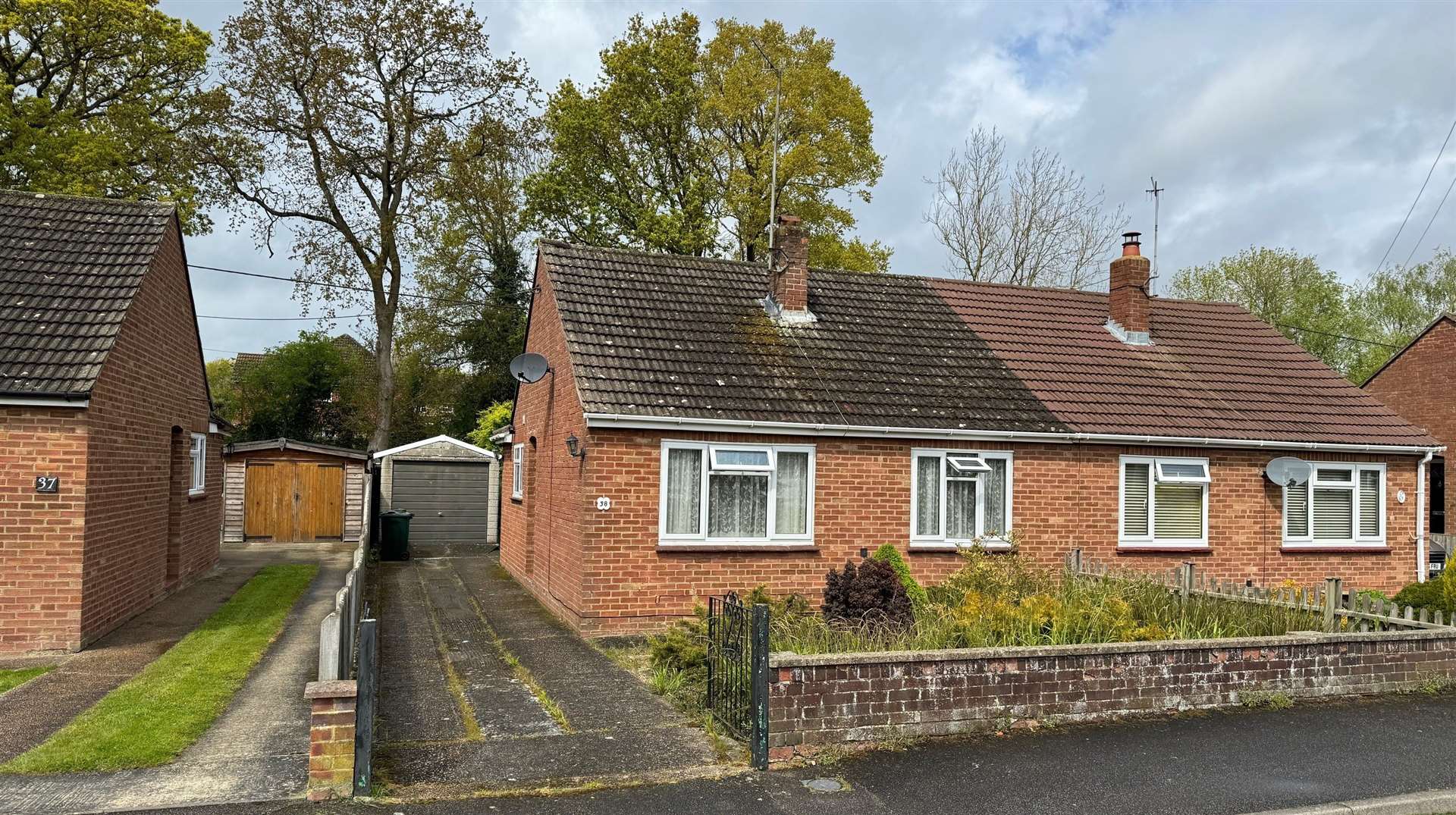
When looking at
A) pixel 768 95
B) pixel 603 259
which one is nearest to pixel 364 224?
pixel 768 95

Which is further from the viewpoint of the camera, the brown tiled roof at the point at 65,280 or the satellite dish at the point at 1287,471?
the satellite dish at the point at 1287,471

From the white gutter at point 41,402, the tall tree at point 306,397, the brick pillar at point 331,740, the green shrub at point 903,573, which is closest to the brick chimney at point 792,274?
the green shrub at point 903,573

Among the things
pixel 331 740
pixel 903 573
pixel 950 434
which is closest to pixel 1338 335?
pixel 950 434

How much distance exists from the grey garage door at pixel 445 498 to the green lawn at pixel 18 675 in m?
15.8

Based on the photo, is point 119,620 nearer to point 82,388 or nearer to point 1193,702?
point 82,388

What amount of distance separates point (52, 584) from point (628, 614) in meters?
6.52

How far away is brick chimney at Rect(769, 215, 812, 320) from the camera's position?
51.3ft

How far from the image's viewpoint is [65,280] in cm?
1210

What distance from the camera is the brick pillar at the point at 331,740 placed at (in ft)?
21.2

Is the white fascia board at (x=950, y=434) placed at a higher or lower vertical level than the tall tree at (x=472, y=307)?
lower

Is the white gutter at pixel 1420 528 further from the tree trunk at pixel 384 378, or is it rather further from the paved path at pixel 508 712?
the tree trunk at pixel 384 378

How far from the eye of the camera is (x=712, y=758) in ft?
24.3

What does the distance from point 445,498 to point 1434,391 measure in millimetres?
25988

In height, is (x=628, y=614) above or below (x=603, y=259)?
below
